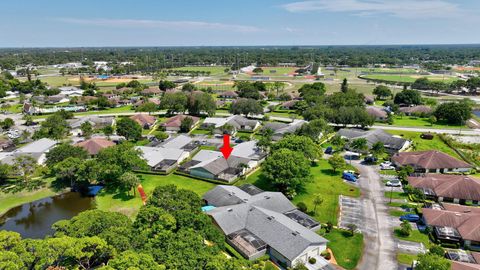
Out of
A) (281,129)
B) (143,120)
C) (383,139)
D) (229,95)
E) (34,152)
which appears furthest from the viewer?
(229,95)

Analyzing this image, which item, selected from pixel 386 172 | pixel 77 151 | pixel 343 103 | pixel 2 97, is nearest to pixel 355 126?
pixel 343 103

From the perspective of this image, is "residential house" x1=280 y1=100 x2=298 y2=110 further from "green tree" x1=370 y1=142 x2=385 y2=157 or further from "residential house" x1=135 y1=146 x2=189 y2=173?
"residential house" x1=135 y1=146 x2=189 y2=173

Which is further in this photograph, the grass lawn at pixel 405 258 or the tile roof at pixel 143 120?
the tile roof at pixel 143 120

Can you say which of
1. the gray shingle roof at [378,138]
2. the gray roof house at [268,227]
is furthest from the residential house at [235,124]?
the gray roof house at [268,227]

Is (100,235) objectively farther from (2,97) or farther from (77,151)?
(2,97)

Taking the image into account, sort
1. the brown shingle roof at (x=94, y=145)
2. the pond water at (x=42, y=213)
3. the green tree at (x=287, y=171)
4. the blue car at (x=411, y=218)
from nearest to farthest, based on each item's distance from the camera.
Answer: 1. the blue car at (x=411, y=218)
2. the pond water at (x=42, y=213)
3. the green tree at (x=287, y=171)
4. the brown shingle roof at (x=94, y=145)

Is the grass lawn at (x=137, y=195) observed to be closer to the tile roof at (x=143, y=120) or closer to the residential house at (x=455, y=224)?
the residential house at (x=455, y=224)

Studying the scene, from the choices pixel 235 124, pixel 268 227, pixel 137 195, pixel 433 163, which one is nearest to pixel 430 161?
pixel 433 163

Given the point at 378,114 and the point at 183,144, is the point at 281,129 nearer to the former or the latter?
the point at 183,144
